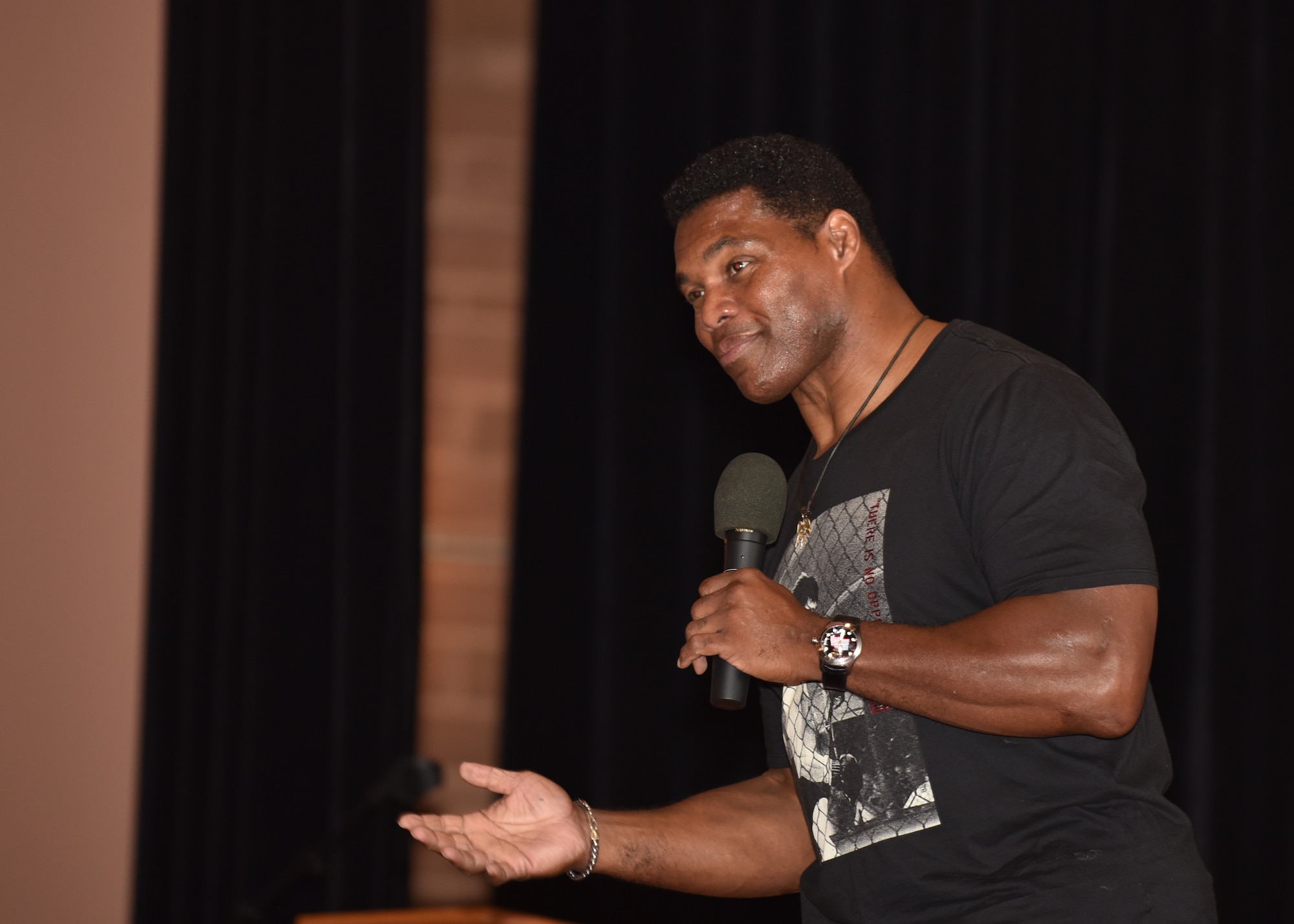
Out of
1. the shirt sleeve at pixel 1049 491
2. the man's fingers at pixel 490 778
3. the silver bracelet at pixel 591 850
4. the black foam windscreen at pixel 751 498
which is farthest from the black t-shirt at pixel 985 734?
the man's fingers at pixel 490 778

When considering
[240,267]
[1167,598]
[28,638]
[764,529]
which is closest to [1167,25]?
[1167,598]

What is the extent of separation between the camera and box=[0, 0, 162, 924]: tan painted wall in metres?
3.91

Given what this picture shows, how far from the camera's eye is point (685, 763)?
330cm

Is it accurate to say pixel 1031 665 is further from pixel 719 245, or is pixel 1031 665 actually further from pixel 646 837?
pixel 719 245

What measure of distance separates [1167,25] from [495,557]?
8.10 ft

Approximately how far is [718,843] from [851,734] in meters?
0.37

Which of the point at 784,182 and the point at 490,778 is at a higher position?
the point at 784,182

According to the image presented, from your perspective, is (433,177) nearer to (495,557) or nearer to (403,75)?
(403,75)

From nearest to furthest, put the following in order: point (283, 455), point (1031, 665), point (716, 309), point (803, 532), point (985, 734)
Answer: point (1031, 665) → point (985, 734) → point (803, 532) → point (716, 309) → point (283, 455)

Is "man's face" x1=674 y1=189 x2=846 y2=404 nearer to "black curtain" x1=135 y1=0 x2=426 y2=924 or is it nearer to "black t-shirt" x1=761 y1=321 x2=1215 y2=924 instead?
"black t-shirt" x1=761 y1=321 x2=1215 y2=924

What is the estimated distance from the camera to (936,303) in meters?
3.05

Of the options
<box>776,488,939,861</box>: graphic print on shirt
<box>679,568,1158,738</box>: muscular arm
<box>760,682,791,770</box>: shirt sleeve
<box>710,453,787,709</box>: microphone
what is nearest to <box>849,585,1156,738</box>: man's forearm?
<box>679,568,1158,738</box>: muscular arm

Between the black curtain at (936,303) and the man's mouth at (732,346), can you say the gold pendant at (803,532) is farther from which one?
the black curtain at (936,303)

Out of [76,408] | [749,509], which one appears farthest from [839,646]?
[76,408]
